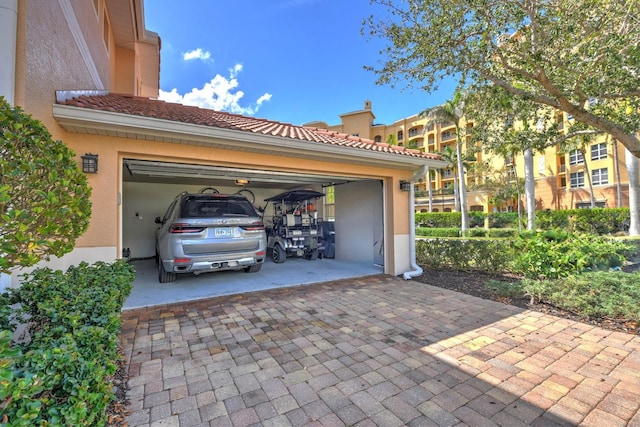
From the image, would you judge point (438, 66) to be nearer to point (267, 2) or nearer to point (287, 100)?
point (267, 2)

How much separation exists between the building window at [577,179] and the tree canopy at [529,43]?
3243 cm

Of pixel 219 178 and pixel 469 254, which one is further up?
pixel 219 178

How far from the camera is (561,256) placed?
5.40 m

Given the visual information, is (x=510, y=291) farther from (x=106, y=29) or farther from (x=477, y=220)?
(x=477, y=220)

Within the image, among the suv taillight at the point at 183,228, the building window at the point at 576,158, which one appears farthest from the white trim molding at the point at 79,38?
the building window at the point at 576,158

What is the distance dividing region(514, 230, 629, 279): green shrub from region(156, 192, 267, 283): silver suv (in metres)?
5.38

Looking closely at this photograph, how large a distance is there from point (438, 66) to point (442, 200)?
125 feet

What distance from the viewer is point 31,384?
1.14 meters

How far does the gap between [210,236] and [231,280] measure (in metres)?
1.31

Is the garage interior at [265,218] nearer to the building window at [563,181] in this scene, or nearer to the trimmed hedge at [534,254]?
the trimmed hedge at [534,254]

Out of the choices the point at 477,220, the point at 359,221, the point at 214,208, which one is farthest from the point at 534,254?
the point at 477,220

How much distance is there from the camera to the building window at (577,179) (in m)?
30.5

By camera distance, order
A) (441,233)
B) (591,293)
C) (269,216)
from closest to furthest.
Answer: (591,293), (269,216), (441,233)

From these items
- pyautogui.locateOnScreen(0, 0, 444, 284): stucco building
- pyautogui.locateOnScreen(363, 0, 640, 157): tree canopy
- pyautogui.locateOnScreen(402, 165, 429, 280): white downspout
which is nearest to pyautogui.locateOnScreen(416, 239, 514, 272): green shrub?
pyautogui.locateOnScreen(402, 165, 429, 280): white downspout
